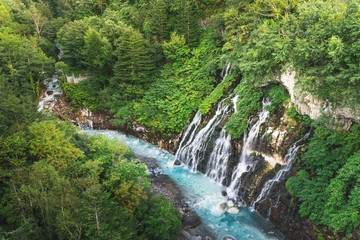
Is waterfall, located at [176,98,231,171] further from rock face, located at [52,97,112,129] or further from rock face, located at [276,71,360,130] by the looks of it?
rock face, located at [52,97,112,129]

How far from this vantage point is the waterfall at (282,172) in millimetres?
12953

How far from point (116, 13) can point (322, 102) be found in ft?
94.2

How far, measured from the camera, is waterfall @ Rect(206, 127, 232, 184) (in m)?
16.5

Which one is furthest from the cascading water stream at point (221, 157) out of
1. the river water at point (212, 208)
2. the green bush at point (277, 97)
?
the green bush at point (277, 97)

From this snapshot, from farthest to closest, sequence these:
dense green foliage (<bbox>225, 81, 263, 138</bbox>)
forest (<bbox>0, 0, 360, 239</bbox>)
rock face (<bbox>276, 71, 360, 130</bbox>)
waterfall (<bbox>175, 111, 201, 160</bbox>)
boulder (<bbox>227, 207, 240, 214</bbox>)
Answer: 1. waterfall (<bbox>175, 111, 201, 160</bbox>)
2. dense green foliage (<bbox>225, 81, 263, 138</bbox>)
3. boulder (<bbox>227, 207, 240, 214</bbox>)
4. rock face (<bbox>276, 71, 360, 130</bbox>)
5. forest (<bbox>0, 0, 360, 239</bbox>)

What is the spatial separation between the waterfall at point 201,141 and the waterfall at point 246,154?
9.48ft

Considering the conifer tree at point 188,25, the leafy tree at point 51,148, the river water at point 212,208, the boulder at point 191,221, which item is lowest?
the boulder at point 191,221

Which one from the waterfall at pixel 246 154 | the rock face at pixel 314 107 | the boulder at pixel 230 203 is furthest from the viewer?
the waterfall at pixel 246 154

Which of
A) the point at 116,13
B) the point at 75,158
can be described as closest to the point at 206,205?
the point at 75,158

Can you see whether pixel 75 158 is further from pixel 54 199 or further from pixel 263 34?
pixel 263 34

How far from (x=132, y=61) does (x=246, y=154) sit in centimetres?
1493

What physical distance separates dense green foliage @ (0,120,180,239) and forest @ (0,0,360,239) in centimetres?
5

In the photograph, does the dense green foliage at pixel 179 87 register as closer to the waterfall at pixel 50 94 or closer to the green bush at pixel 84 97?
the green bush at pixel 84 97

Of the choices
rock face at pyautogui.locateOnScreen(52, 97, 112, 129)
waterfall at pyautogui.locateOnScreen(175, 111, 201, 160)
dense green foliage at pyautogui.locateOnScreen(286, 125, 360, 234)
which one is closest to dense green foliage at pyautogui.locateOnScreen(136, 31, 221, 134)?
waterfall at pyautogui.locateOnScreen(175, 111, 201, 160)
